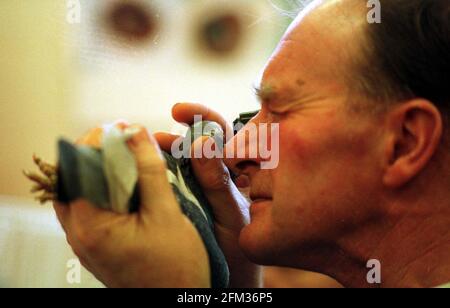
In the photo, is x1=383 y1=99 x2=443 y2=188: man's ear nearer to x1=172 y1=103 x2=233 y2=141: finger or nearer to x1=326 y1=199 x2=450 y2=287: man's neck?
x1=326 y1=199 x2=450 y2=287: man's neck

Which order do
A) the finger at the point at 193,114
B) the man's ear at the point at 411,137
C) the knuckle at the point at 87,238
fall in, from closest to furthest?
the knuckle at the point at 87,238 < the man's ear at the point at 411,137 < the finger at the point at 193,114

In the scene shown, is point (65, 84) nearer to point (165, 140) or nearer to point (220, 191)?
point (165, 140)

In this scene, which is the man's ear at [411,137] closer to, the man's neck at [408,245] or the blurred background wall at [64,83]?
the man's neck at [408,245]

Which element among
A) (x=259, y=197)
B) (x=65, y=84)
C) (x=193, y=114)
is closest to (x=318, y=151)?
(x=259, y=197)

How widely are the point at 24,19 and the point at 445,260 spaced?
62 cm

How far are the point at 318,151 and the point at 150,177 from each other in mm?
238

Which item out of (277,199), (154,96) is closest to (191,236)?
(277,199)

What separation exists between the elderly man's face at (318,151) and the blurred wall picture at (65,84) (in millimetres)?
113

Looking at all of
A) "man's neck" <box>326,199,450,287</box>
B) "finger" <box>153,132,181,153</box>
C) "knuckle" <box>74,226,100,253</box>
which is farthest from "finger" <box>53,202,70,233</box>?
"man's neck" <box>326,199,450,287</box>

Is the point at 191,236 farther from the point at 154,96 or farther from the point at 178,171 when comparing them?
the point at 154,96

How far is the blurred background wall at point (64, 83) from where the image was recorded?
72 centimetres

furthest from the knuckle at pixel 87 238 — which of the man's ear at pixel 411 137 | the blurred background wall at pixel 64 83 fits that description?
the man's ear at pixel 411 137

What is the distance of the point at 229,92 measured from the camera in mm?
899

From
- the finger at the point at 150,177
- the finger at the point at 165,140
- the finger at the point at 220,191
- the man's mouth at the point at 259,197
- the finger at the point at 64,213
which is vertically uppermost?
the finger at the point at 165,140
